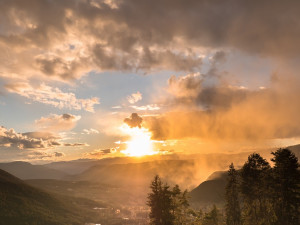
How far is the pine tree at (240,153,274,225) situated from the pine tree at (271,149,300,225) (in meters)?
6.30

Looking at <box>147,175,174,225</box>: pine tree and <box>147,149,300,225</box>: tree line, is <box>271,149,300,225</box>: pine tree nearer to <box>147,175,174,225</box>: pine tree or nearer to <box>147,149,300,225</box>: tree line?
<box>147,149,300,225</box>: tree line

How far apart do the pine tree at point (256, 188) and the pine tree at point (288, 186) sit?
6297 millimetres

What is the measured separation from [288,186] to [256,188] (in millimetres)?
12362

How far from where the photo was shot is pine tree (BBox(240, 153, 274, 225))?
63116mm

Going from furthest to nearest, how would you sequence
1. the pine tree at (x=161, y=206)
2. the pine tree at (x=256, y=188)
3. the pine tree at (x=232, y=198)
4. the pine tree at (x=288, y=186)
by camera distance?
the pine tree at (x=232, y=198), the pine tree at (x=161, y=206), the pine tree at (x=256, y=188), the pine tree at (x=288, y=186)

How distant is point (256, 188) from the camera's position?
6506 centimetres

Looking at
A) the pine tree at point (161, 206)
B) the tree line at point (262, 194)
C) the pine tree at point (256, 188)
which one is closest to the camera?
the tree line at point (262, 194)

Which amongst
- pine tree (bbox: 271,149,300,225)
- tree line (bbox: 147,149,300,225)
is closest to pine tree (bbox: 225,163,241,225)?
tree line (bbox: 147,149,300,225)

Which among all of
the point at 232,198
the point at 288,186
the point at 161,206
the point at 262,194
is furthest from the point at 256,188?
the point at 161,206

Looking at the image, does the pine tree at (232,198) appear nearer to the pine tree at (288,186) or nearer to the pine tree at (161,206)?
the pine tree at (161,206)

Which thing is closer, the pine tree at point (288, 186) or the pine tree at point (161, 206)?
the pine tree at point (288, 186)

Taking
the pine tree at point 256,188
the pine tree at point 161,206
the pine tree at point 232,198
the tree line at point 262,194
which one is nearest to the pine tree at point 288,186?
the tree line at point 262,194

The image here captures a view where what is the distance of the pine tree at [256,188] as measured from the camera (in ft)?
207

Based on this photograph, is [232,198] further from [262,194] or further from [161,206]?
[161,206]
